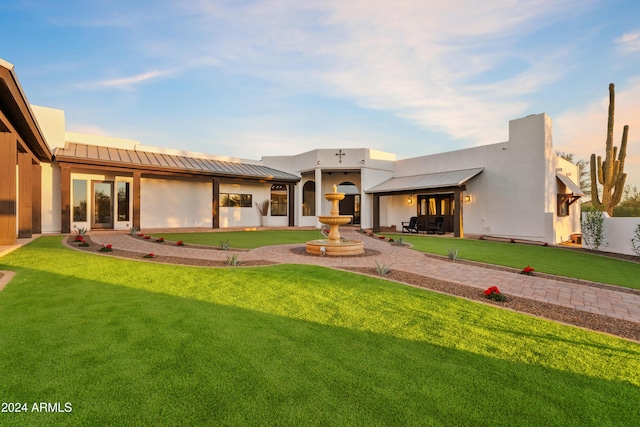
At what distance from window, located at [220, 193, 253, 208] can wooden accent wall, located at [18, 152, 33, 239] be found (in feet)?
31.4

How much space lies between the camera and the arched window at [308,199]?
22.9m

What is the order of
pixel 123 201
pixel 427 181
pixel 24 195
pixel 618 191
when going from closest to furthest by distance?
pixel 24 195 < pixel 618 191 < pixel 123 201 < pixel 427 181

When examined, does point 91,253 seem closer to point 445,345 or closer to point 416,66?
point 445,345

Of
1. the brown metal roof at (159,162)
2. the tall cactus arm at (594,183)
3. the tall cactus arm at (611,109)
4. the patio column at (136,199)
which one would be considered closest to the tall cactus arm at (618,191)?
the tall cactus arm at (594,183)

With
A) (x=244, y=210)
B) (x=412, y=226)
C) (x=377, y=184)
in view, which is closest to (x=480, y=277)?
(x=412, y=226)

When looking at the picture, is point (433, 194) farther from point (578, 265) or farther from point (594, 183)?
point (578, 265)

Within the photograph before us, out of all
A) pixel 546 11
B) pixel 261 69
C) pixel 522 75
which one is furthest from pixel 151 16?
pixel 522 75

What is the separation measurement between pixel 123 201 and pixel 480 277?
56.7 ft

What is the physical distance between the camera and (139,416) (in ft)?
6.61

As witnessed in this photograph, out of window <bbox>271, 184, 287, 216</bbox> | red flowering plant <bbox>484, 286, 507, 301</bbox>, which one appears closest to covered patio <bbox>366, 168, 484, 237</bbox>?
window <bbox>271, 184, 287, 216</bbox>

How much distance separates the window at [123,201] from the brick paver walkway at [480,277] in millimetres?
6859

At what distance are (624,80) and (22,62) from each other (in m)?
25.3

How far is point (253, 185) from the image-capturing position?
68.7 ft

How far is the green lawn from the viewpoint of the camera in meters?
2.11
